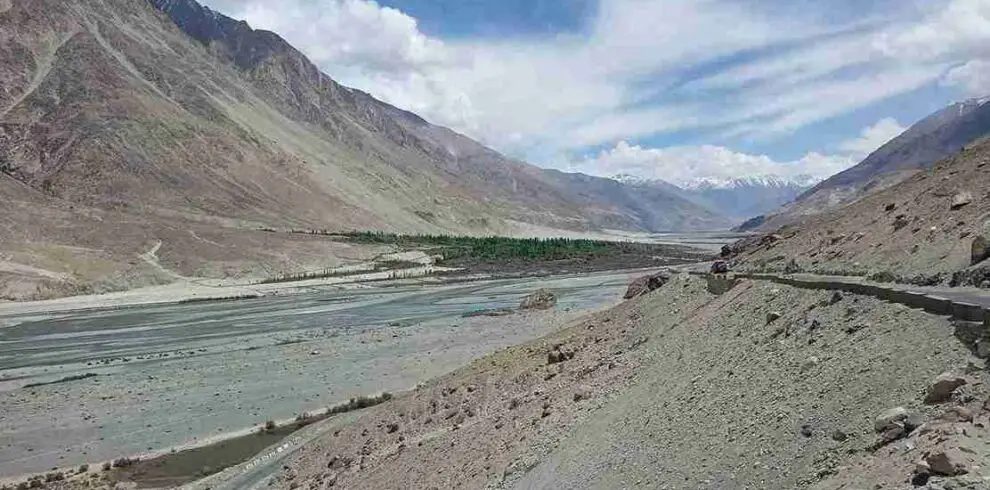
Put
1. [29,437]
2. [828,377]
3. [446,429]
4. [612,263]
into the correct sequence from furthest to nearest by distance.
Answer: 1. [612,263]
2. [29,437]
3. [446,429]
4. [828,377]

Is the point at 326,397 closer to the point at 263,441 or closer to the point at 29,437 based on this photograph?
the point at 263,441

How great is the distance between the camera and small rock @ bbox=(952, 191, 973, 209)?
19625 millimetres

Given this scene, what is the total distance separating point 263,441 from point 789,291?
19859 millimetres

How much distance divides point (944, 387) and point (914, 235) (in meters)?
12.6

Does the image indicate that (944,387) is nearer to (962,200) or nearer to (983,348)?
(983,348)

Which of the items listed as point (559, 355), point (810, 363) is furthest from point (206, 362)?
point (810, 363)

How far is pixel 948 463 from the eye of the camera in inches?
291

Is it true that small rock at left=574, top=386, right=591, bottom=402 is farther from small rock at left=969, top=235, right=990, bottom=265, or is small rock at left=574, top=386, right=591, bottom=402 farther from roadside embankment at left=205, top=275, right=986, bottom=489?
small rock at left=969, top=235, right=990, bottom=265

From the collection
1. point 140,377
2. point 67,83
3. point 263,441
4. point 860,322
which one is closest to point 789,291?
point 860,322

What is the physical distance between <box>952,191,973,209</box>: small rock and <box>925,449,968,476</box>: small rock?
47.4 ft

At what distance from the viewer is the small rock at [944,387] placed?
9094mm

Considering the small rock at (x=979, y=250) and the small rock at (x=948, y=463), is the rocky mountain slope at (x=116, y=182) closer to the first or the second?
the small rock at (x=979, y=250)

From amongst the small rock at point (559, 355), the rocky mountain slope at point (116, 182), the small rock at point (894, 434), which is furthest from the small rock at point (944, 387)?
the rocky mountain slope at point (116, 182)

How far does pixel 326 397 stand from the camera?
35.3m
